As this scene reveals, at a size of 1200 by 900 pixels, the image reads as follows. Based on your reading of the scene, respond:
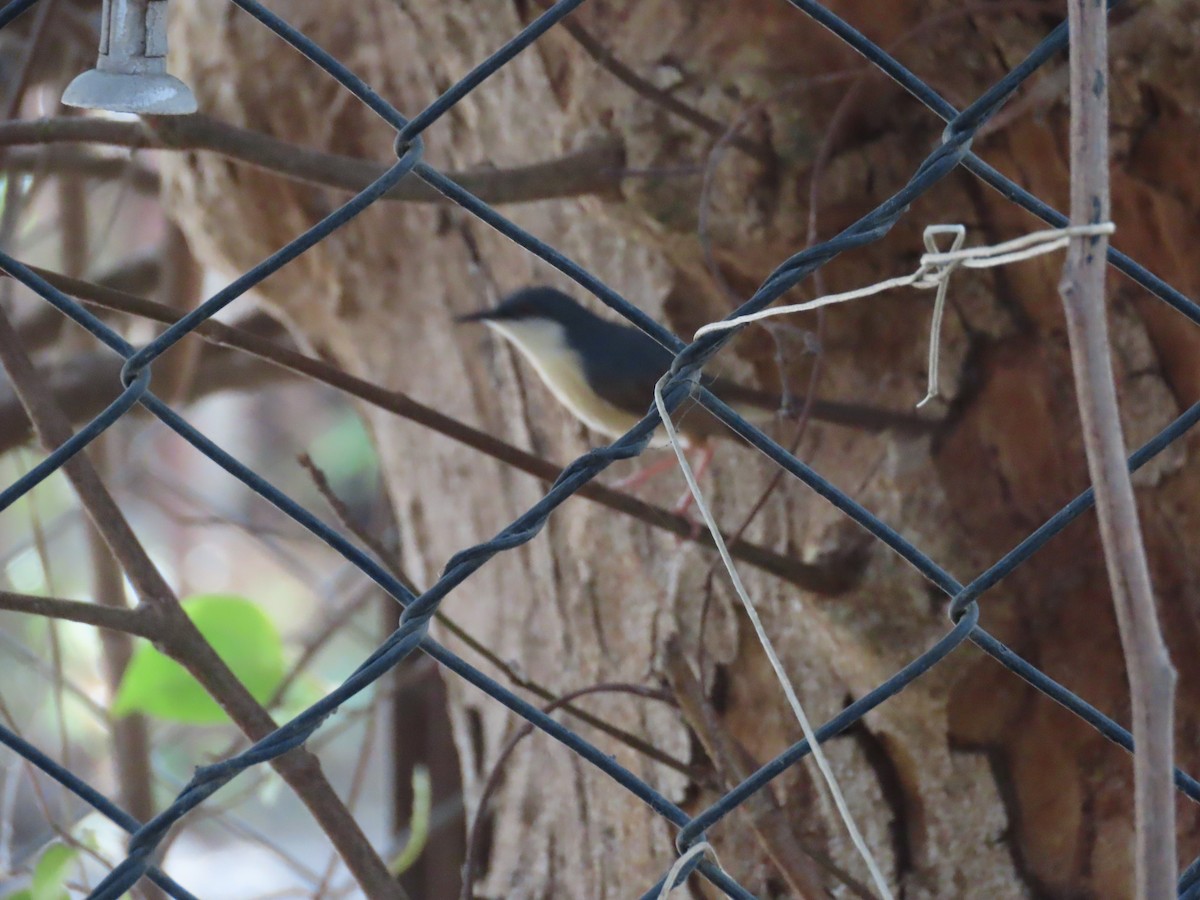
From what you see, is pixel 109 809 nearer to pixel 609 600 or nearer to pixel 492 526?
pixel 609 600

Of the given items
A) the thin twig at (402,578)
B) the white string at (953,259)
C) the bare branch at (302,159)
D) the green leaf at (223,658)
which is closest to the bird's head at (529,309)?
the bare branch at (302,159)

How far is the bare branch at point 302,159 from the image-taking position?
1.10 meters

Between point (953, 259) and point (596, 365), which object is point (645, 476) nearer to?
point (596, 365)

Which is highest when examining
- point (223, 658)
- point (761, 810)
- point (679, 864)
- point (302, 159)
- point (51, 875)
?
point (302, 159)

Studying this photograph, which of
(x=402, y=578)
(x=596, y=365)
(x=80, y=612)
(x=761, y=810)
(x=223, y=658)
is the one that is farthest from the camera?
(x=596, y=365)

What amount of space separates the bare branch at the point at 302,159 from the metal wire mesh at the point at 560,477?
0.39 meters

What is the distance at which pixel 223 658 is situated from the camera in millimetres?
1446

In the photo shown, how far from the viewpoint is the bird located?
1895 millimetres

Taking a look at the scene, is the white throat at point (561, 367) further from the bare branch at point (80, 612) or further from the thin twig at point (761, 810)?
the bare branch at point (80, 612)

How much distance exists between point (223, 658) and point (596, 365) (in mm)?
942

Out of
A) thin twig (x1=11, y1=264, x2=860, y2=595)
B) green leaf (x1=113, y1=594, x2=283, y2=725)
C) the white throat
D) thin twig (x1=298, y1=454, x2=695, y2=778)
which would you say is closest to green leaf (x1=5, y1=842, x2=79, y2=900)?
green leaf (x1=113, y1=594, x2=283, y2=725)

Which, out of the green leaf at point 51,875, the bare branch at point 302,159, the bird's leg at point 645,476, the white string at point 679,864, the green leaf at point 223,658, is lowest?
the white string at point 679,864

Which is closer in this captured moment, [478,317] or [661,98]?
[661,98]

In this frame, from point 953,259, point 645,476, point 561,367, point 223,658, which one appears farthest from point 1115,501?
point 561,367
